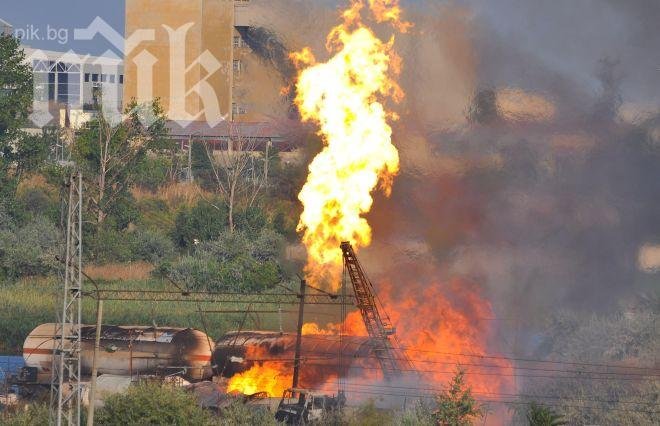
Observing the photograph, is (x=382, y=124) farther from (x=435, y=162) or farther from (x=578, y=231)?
(x=578, y=231)

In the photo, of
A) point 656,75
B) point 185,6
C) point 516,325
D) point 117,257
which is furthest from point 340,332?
point 185,6

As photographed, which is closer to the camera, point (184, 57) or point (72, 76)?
point (184, 57)

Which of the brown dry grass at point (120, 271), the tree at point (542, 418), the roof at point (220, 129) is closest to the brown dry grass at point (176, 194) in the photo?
the roof at point (220, 129)

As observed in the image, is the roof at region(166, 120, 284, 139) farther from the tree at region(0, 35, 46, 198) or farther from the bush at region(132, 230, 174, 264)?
the bush at region(132, 230, 174, 264)

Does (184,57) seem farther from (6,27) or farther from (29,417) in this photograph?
(29,417)

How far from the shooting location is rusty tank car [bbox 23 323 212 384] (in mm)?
61875

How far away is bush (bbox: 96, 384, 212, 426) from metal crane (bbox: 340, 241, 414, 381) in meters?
7.94

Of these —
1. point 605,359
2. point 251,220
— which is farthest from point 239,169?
point 605,359

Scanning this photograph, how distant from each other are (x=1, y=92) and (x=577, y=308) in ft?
212

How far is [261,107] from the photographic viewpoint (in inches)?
2419

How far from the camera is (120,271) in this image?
88562 mm

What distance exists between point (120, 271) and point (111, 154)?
1397cm

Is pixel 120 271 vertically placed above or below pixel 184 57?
below

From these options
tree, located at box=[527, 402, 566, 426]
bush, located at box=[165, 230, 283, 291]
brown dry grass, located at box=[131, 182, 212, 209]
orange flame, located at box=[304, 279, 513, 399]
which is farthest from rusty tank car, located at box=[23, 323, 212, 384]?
brown dry grass, located at box=[131, 182, 212, 209]
